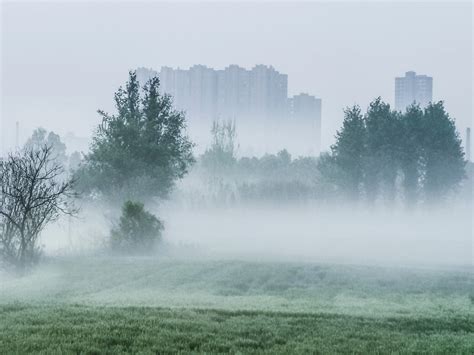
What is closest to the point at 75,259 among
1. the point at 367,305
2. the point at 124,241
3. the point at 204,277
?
the point at 124,241

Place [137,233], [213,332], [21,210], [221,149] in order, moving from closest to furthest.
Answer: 1. [213,332]
2. [21,210]
3. [137,233]
4. [221,149]

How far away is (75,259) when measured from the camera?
4272 cm

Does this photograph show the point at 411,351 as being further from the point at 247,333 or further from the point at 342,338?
the point at 247,333

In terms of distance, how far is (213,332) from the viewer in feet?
48.0

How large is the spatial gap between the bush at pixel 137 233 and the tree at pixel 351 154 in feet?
125

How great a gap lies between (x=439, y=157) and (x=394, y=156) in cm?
606

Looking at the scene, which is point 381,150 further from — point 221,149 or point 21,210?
point 21,210

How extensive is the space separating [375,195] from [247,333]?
68121 millimetres

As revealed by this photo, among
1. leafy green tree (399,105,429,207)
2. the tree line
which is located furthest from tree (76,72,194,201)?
leafy green tree (399,105,429,207)

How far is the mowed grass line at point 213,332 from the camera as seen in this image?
13.0 metres

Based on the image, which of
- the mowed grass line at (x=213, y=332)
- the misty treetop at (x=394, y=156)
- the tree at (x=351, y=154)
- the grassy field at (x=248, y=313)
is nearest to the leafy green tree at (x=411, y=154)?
the misty treetop at (x=394, y=156)

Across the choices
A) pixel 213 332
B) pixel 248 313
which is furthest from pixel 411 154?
pixel 213 332

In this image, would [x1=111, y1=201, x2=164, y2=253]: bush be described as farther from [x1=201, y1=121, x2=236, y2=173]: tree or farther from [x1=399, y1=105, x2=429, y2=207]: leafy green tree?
[x1=201, y1=121, x2=236, y2=173]: tree

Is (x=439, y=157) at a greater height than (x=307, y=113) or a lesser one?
lesser
